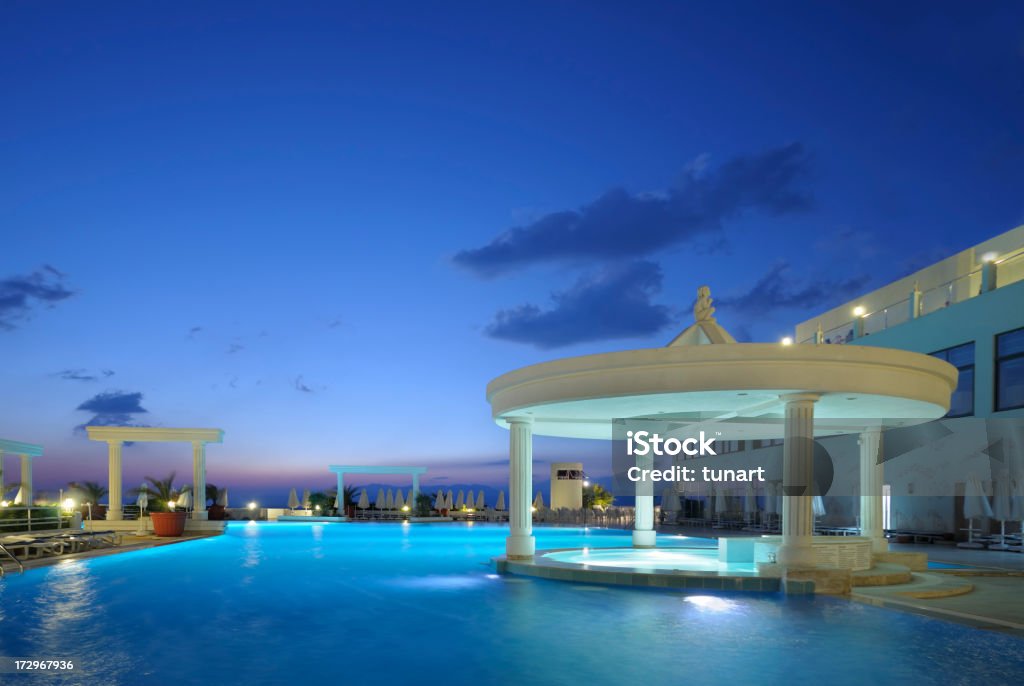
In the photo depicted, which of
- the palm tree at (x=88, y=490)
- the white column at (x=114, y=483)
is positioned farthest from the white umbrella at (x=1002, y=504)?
the palm tree at (x=88, y=490)

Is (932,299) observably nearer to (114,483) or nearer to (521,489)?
(521,489)

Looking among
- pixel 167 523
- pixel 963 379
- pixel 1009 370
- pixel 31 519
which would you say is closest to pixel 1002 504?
pixel 1009 370

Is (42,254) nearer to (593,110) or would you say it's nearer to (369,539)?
(369,539)

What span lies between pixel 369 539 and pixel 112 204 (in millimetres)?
14335

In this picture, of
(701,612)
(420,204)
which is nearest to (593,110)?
(420,204)

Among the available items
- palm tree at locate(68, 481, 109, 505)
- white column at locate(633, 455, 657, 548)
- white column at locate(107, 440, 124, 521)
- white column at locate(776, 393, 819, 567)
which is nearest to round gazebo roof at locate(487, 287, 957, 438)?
white column at locate(776, 393, 819, 567)

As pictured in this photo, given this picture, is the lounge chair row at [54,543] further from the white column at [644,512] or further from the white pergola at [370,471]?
the white pergola at [370,471]

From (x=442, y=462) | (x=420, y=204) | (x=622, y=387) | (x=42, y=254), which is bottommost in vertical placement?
(x=442, y=462)

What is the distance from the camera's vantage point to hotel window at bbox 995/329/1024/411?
2118 centimetres

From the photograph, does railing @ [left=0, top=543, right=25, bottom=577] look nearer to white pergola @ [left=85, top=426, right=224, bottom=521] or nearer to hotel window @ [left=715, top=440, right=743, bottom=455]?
white pergola @ [left=85, top=426, right=224, bottom=521]

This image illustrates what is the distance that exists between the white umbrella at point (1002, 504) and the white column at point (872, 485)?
5.35m

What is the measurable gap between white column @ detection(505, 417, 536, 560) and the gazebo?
0.02 meters

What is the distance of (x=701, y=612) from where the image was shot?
10867mm

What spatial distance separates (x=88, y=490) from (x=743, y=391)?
99.5 ft
